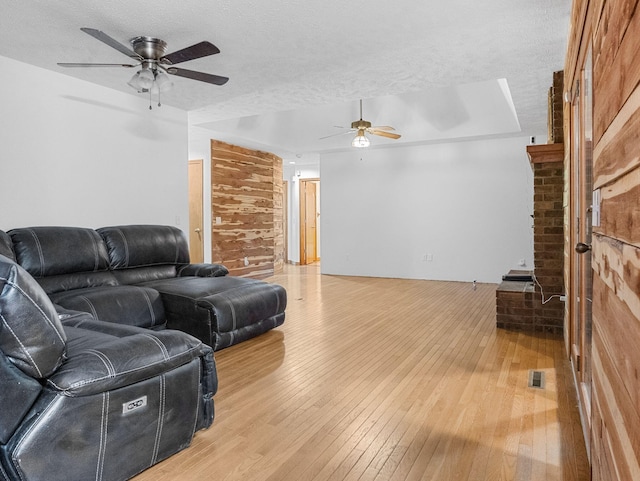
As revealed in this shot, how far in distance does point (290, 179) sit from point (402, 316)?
6534 millimetres

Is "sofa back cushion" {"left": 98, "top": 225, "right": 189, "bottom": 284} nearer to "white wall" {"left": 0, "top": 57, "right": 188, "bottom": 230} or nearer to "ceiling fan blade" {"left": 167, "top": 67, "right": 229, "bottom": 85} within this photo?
"white wall" {"left": 0, "top": 57, "right": 188, "bottom": 230}

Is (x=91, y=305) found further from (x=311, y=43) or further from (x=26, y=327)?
(x=311, y=43)

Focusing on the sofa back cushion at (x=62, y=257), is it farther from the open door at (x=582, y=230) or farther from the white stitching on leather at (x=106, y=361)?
the open door at (x=582, y=230)

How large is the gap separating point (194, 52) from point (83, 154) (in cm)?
212

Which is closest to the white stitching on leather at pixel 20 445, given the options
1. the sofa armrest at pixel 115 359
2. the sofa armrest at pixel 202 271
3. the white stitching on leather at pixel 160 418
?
the sofa armrest at pixel 115 359

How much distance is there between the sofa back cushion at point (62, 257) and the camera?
3.47 meters

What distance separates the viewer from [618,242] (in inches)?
38.6

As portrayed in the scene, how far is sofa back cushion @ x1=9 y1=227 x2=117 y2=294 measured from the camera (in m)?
3.47

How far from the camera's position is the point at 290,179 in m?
10.6

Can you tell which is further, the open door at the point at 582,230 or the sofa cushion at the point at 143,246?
the sofa cushion at the point at 143,246

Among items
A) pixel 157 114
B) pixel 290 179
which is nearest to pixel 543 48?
pixel 157 114

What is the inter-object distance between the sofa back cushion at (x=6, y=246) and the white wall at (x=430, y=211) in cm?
575

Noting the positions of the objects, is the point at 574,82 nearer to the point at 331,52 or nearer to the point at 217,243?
the point at 331,52

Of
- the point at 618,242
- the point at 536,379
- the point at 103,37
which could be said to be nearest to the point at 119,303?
the point at 103,37
